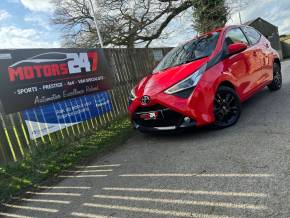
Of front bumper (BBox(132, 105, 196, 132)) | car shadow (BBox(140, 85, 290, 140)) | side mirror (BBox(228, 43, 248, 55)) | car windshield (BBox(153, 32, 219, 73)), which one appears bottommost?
car shadow (BBox(140, 85, 290, 140))

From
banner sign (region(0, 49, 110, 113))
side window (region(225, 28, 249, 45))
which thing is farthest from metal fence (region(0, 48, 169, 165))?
side window (region(225, 28, 249, 45))

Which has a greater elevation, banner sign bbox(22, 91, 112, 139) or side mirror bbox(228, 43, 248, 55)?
side mirror bbox(228, 43, 248, 55)

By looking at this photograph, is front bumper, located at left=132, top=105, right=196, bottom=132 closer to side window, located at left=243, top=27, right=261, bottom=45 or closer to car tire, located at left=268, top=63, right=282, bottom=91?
side window, located at left=243, top=27, right=261, bottom=45

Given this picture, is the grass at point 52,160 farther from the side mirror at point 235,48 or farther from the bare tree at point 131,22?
the bare tree at point 131,22

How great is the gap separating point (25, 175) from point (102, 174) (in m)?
1.39

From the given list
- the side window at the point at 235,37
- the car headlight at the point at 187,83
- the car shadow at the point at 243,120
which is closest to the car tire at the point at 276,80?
the car shadow at the point at 243,120

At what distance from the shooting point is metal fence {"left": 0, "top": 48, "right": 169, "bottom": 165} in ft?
17.8

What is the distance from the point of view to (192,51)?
19.6 feet

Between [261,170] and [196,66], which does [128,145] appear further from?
[261,170]

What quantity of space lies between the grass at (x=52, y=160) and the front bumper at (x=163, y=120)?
Result: 2.96 feet

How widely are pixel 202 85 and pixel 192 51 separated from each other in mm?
1324

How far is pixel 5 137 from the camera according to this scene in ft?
17.7

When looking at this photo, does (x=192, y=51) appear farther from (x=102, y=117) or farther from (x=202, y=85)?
(x=102, y=117)

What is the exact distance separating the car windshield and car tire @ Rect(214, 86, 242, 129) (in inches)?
30.5
